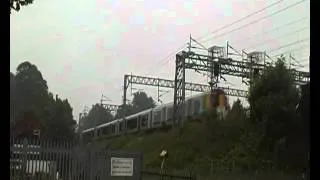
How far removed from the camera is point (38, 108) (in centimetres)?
6938

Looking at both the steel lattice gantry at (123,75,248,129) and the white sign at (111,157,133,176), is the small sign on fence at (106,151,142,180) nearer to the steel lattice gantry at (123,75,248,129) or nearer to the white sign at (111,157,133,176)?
the white sign at (111,157,133,176)

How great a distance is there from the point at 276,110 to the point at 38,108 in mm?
38612

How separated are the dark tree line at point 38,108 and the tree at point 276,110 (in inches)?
760

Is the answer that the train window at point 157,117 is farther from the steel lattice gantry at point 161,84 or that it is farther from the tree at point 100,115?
the tree at point 100,115

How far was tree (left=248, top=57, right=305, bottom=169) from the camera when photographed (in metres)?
36.2

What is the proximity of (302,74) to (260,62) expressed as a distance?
394cm

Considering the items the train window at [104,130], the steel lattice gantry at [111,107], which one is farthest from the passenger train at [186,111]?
the steel lattice gantry at [111,107]

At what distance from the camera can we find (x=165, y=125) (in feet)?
187

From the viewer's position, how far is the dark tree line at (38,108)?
54.5 m

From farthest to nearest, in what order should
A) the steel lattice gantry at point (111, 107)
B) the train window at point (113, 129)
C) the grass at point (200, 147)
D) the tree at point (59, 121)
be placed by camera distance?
the steel lattice gantry at point (111, 107) → the train window at point (113, 129) → the tree at point (59, 121) → the grass at point (200, 147)

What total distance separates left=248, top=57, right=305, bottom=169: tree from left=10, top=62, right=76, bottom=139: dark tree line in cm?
1930
